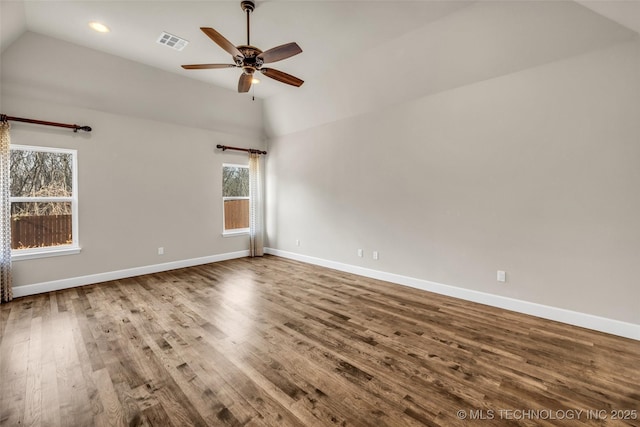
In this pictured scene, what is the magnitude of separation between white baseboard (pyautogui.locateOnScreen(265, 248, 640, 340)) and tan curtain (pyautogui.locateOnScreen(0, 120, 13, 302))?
4.83 m

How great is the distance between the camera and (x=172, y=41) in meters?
3.69

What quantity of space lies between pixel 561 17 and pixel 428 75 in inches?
53.5

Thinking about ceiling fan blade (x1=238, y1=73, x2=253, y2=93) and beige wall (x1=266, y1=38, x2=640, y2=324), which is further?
ceiling fan blade (x1=238, y1=73, x2=253, y2=93)

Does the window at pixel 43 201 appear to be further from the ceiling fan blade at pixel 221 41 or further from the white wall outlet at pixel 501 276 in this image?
the white wall outlet at pixel 501 276

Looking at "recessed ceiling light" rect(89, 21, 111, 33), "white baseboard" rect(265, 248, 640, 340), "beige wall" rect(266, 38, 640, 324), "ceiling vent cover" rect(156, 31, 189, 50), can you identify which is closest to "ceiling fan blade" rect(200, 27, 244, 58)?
"ceiling vent cover" rect(156, 31, 189, 50)

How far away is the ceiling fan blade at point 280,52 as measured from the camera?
105 inches

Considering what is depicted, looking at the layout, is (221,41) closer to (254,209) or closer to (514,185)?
(514,185)

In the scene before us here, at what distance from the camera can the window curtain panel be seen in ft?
20.8

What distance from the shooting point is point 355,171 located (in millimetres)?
4945

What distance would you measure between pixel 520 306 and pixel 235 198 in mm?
5389

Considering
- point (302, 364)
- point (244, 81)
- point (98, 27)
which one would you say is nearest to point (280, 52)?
point (244, 81)

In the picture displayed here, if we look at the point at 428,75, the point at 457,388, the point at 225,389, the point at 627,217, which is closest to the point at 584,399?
the point at 457,388

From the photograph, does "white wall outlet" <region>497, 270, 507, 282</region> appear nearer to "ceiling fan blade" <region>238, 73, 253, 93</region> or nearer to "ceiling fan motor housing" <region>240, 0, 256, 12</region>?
"ceiling fan blade" <region>238, 73, 253, 93</region>

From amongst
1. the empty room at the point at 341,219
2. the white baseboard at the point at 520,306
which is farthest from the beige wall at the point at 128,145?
the white baseboard at the point at 520,306
